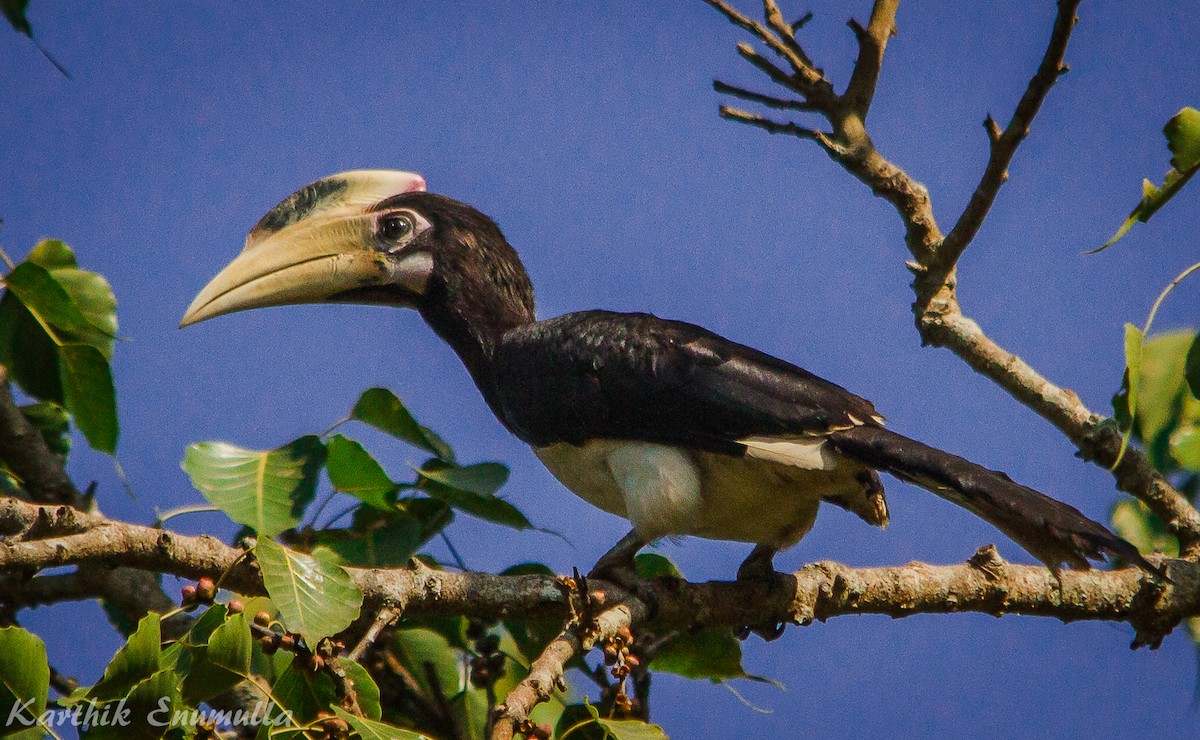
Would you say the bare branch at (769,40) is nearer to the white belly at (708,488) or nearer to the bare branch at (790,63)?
the bare branch at (790,63)

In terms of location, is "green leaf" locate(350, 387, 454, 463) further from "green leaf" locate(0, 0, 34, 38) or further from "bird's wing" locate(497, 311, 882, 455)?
"green leaf" locate(0, 0, 34, 38)

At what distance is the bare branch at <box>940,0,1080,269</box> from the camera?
12.3 ft

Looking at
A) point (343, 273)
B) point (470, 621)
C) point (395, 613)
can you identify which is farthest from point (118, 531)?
point (343, 273)

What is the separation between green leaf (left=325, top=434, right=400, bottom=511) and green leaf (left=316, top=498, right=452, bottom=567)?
0.16 m

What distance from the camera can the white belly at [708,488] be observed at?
13.5 ft

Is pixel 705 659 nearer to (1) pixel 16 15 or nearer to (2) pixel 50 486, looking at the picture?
(2) pixel 50 486

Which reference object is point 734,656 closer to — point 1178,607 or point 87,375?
point 1178,607

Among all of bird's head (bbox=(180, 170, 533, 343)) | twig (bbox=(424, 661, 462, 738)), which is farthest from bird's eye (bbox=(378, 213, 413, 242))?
twig (bbox=(424, 661, 462, 738))

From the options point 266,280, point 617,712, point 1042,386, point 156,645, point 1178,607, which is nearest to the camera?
point 156,645

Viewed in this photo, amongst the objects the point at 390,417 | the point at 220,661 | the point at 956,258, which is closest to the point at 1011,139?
the point at 956,258

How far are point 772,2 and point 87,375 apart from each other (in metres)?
2.83

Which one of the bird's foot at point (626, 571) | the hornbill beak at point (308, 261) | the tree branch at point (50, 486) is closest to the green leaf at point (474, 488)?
the bird's foot at point (626, 571)

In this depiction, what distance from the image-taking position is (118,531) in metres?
2.94

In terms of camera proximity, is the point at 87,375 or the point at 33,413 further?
the point at 33,413
